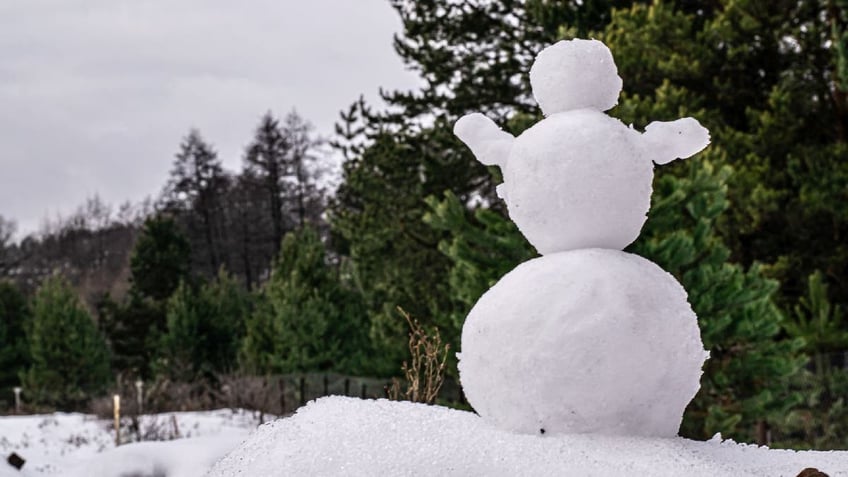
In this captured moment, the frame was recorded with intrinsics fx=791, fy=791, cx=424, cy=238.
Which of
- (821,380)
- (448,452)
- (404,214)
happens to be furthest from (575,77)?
(404,214)

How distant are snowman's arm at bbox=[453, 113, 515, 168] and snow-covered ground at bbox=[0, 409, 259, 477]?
2774mm

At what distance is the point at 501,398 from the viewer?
276cm

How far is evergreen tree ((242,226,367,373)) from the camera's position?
52.1ft

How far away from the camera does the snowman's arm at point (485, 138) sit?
315cm

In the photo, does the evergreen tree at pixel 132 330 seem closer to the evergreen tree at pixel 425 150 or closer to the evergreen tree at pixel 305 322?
the evergreen tree at pixel 305 322

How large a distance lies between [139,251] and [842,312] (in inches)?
659

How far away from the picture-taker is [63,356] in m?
17.9

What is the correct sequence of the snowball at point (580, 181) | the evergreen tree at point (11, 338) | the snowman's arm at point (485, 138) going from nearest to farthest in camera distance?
the snowball at point (580, 181), the snowman's arm at point (485, 138), the evergreen tree at point (11, 338)

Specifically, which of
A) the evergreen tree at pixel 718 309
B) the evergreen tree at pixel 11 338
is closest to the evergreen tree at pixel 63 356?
the evergreen tree at pixel 11 338

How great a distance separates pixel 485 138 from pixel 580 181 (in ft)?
1.61

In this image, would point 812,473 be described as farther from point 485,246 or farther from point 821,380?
point 821,380

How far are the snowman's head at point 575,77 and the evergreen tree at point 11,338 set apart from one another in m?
18.8

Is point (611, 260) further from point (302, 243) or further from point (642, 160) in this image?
point (302, 243)

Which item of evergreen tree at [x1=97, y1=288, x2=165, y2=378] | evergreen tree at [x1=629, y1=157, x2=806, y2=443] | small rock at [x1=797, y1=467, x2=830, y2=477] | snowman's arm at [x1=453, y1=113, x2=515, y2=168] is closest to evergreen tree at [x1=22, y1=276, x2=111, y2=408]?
evergreen tree at [x1=97, y1=288, x2=165, y2=378]
